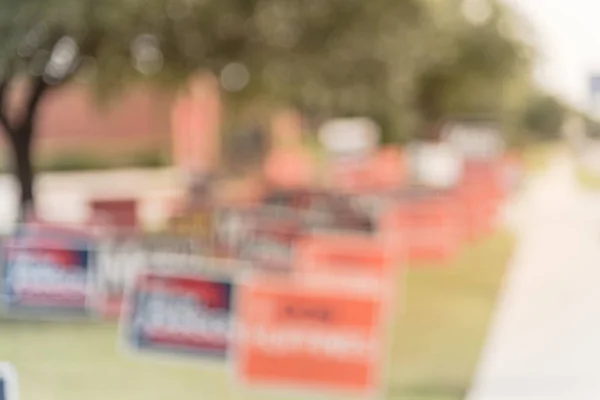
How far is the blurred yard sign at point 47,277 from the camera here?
1.95 metres

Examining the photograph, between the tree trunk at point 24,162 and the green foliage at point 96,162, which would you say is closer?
the tree trunk at point 24,162

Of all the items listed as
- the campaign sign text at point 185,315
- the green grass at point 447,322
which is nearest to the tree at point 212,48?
the green grass at point 447,322

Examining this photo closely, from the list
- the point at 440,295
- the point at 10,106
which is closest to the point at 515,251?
the point at 440,295

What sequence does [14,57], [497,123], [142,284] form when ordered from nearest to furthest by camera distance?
[142,284] → [14,57] → [497,123]

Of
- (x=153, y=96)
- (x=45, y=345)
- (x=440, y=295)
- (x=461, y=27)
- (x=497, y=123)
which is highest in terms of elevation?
(x=461, y=27)

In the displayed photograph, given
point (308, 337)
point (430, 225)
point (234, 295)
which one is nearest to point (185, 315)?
point (234, 295)

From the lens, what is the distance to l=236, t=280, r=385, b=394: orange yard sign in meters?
1.61

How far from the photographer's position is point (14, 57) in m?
2.30

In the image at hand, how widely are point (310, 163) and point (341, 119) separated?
29cm

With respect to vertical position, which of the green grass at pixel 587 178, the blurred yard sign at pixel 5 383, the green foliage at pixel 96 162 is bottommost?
the blurred yard sign at pixel 5 383

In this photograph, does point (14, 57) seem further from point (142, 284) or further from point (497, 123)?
point (497, 123)

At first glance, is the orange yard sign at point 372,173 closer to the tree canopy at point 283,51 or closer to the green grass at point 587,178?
the tree canopy at point 283,51

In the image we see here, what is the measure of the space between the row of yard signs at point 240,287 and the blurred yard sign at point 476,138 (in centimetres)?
6

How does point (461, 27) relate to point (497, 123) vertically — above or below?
above
